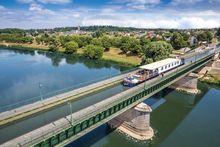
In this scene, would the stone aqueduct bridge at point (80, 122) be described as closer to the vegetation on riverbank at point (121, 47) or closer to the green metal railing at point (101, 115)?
the green metal railing at point (101, 115)

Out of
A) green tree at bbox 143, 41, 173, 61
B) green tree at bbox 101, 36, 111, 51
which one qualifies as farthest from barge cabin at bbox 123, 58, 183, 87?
green tree at bbox 101, 36, 111, 51

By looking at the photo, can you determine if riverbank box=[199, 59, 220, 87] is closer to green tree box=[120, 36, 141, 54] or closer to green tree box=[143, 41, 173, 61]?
green tree box=[143, 41, 173, 61]

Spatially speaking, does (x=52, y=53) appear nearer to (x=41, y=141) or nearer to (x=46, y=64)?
(x=46, y=64)

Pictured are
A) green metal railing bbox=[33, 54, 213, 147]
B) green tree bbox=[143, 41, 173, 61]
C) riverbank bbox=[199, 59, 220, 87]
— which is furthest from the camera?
green tree bbox=[143, 41, 173, 61]

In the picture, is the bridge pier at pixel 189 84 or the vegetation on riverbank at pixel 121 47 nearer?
the bridge pier at pixel 189 84

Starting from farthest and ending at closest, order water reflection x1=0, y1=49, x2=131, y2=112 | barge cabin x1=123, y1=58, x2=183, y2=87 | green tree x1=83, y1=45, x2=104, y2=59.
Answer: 1. green tree x1=83, y1=45, x2=104, y2=59
2. water reflection x1=0, y1=49, x2=131, y2=112
3. barge cabin x1=123, y1=58, x2=183, y2=87

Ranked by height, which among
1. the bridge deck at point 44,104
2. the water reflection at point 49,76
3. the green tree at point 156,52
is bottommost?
the water reflection at point 49,76

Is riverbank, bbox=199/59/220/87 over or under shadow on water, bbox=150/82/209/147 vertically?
over

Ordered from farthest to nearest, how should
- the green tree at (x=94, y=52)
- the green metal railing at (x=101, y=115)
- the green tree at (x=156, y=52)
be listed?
the green tree at (x=94, y=52) < the green tree at (x=156, y=52) < the green metal railing at (x=101, y=115)

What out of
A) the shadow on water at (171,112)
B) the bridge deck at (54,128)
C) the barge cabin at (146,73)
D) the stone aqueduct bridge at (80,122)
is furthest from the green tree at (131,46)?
the bridge deck at (54,128)
